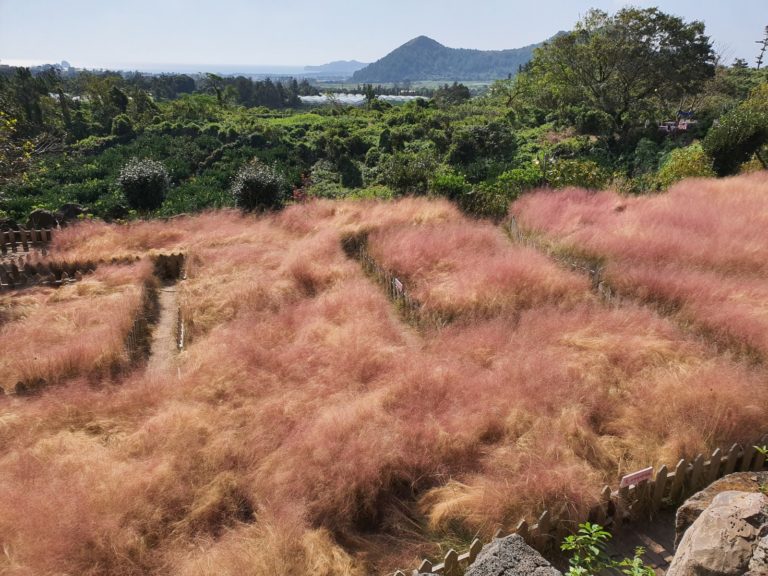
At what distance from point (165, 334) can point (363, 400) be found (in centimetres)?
→ 471

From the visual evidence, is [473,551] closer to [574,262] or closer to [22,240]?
[574,262]

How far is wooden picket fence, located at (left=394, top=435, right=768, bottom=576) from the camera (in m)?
4.16

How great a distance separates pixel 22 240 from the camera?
12578mm

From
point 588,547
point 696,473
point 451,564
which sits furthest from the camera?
point 696,473

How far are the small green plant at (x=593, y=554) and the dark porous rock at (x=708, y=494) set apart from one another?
0.40 m

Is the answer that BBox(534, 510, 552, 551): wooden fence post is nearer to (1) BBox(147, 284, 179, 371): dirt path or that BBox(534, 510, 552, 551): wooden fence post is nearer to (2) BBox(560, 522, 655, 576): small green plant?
(2) BBox(560, 522, 655, 576): small green plant

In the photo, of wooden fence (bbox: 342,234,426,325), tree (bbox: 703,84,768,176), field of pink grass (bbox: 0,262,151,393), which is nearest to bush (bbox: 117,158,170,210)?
field of pink grass (bbox: 0,262,151,393)

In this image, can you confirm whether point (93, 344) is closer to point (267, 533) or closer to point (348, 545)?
point (267, 533)

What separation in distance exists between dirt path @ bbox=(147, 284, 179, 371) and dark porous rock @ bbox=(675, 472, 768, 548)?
6915 millimetres

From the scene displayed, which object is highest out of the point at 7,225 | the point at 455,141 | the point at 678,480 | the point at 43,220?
the point at 455,141

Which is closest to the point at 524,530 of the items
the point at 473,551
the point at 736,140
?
the point at 473,551

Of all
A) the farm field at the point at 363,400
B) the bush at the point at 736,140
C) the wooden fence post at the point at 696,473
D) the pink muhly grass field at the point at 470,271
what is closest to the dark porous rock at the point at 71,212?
the farm field at the point at 363,400

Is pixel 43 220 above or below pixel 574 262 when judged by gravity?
above

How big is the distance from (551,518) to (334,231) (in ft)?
30.2
